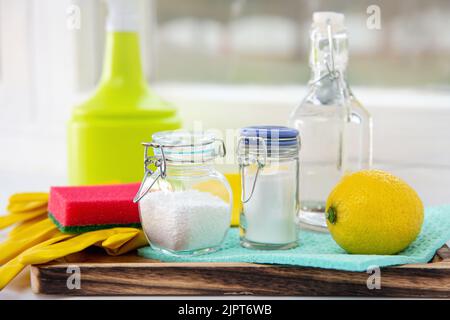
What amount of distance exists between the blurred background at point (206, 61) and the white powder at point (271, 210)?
398 mm

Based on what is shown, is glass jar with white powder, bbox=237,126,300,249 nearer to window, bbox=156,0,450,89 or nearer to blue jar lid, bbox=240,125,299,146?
blue jar lid, bbox=240,125,299,146

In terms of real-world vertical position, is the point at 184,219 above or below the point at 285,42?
below

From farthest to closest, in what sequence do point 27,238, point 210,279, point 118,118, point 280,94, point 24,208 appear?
point 280,94
point 118,118
point 24,208
point 27,238
point 210,279

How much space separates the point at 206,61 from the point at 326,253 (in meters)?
0.64

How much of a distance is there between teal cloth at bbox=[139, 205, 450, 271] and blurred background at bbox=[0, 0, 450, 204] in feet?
1.14

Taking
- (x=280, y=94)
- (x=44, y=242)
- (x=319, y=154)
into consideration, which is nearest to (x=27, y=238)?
(x=44, y=242)

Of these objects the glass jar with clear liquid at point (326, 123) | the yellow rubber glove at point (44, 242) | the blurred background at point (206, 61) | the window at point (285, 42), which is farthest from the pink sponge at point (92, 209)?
the window at point (285, 42)

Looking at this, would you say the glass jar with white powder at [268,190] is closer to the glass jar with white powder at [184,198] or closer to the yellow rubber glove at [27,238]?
the glass jar with white powder at [184,198]

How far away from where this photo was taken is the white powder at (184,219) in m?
0.71

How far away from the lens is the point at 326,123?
2.99 ft

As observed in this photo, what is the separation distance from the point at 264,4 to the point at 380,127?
0.32m

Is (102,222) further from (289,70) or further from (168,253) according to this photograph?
(289,70)

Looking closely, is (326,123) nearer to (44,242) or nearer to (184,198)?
(184,198)

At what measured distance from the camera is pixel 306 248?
0.76 m
